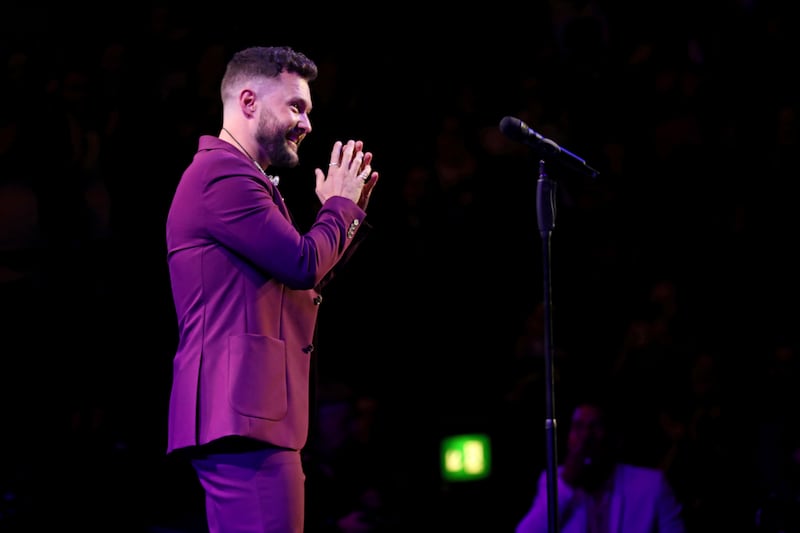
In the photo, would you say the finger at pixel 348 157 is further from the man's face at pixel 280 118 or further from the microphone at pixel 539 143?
the microphone at pixel 539 143

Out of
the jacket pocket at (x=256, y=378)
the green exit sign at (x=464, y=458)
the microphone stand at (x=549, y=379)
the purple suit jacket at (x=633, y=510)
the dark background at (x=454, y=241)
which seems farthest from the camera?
the green exit sign at (x=464, y=458)

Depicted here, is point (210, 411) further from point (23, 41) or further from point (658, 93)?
point (658, 93)

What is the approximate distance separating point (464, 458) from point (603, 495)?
127 centimetres

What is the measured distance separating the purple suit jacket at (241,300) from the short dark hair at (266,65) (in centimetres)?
20

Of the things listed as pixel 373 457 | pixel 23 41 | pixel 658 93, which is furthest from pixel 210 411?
pixel 658 93

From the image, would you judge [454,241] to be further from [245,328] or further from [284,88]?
[245,328]

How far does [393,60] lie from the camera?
6.51 metres

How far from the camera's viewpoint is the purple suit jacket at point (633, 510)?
3.78 meters

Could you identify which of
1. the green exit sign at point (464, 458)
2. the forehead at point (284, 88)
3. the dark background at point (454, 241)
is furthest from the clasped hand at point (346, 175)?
the green exit sign at point (464, 458)

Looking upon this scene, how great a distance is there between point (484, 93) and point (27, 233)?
331 centimetres

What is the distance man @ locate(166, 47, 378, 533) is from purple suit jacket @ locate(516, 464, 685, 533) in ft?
6.64

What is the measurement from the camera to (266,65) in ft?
7.19

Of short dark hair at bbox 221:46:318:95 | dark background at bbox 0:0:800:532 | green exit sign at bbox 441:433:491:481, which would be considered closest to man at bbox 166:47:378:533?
short dark hair at bbox 221:46:318:95

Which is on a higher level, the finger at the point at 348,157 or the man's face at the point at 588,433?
the finger at the point at 348,157
